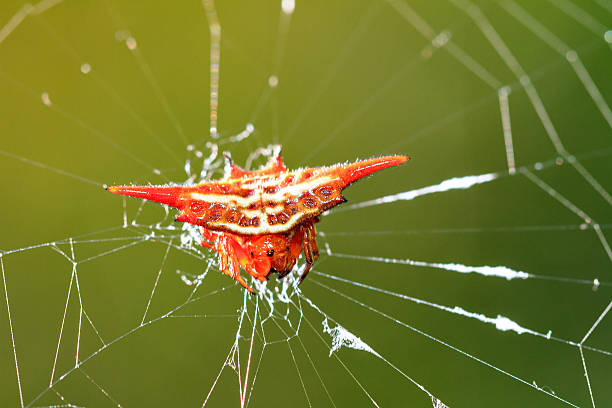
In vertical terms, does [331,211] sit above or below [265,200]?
above

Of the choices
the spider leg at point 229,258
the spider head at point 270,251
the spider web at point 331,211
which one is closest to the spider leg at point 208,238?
the spider leg at point 229,258

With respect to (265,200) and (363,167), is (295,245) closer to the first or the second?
(265,200)

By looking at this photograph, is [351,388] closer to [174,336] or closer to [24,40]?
[174,336]

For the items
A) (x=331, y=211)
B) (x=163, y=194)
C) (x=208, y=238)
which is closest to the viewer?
(x=163, y=194)

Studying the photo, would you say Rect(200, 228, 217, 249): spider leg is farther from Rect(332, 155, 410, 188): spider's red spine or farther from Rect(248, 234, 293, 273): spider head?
Rect(332, 155, 410, 188): spider's red spine

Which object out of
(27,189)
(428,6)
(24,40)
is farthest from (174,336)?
(428,6)

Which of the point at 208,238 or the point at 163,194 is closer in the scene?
the point at 163,194

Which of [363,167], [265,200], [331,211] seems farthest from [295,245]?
[331,211]

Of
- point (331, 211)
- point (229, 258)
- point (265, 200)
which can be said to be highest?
point (331, 211)

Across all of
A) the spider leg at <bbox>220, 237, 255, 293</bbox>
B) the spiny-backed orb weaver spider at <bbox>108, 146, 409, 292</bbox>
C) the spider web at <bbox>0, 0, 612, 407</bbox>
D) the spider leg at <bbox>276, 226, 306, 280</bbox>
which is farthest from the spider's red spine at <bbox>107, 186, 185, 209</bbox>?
the spider web at <bbox>0, 0, 612, 407</bbox>

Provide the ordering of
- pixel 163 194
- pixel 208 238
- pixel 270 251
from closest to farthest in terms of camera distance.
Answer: pixel 163 194 → pixel 270 251 → pixel 208 238
